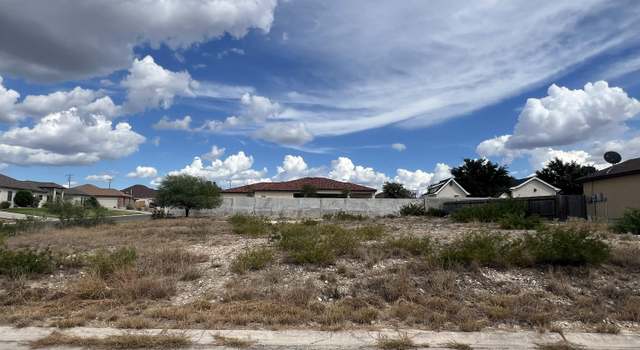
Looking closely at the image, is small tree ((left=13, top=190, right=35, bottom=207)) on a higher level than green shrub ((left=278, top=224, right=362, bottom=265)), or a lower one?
higher

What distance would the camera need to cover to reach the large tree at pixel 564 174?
173 feet

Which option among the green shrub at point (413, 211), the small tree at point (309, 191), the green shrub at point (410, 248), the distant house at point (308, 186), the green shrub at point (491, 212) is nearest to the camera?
the green shrub at point (410, 248)

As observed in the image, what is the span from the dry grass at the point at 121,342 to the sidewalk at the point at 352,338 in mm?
142

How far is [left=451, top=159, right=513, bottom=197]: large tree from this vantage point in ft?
183

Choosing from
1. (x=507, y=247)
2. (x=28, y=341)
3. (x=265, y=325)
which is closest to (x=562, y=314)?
(x=507, y=247)

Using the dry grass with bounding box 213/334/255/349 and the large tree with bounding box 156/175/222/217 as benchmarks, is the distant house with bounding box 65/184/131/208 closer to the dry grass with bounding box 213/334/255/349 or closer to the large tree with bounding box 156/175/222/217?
the large tree with bounding box 156/175/222/217

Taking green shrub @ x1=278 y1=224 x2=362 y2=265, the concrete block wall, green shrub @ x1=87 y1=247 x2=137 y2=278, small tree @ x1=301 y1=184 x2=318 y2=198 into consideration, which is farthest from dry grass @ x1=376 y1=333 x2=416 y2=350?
small tree @ x1=301 y1=184 x2=318 y2=198

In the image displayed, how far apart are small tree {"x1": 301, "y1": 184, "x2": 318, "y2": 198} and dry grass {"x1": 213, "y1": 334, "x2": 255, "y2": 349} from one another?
48.1 m

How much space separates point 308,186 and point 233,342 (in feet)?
160

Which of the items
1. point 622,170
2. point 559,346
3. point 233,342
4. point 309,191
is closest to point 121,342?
point 233,342

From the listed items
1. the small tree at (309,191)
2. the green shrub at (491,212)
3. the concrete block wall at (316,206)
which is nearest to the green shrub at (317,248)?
the green shrub at (491,212)

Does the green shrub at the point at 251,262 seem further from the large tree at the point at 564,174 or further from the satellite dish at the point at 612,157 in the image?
the large tree at the point at 564,174

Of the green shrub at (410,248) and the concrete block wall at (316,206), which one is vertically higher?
the concrete block wall at (316,206)

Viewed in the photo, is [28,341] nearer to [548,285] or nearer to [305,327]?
[305,327]
